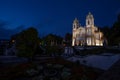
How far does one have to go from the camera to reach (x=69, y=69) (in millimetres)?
21344

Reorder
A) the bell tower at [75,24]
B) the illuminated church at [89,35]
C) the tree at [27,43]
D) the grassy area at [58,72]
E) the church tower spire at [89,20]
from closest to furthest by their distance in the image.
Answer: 1. the grassy area at [58,72]
2. the tree at [27,43]
3. the illuminated church at [89,35]
4. the church tower spire at [89,20]
5. the bell tower at [75,24]

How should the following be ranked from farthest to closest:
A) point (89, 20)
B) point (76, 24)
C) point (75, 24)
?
point (75, 24)
point (76, 24)
point (89, 20)

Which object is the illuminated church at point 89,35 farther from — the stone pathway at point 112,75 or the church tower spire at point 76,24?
the stone pathway at point 112,75

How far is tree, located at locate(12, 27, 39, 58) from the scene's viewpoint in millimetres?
33219

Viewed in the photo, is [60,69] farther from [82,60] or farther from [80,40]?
[80,40]

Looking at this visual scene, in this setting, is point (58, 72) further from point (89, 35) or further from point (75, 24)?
point (75, 24)

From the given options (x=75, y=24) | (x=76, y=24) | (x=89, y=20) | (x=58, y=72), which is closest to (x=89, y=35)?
(x=89, y=20)

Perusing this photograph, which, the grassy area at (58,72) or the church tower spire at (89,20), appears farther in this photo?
the church tower spire at (89,20)

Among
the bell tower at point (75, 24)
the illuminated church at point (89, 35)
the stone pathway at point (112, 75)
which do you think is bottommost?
the stone pathway at point (112, 75)

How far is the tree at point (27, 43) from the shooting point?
109 feet

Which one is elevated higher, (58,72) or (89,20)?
(89,20)

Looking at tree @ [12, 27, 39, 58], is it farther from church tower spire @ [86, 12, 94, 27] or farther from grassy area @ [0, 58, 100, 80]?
church tower spire @ [86, 12, 94, 27]

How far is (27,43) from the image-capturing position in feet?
113

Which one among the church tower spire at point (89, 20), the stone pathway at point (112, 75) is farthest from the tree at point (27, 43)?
the church tower spire at point (89, 20)
